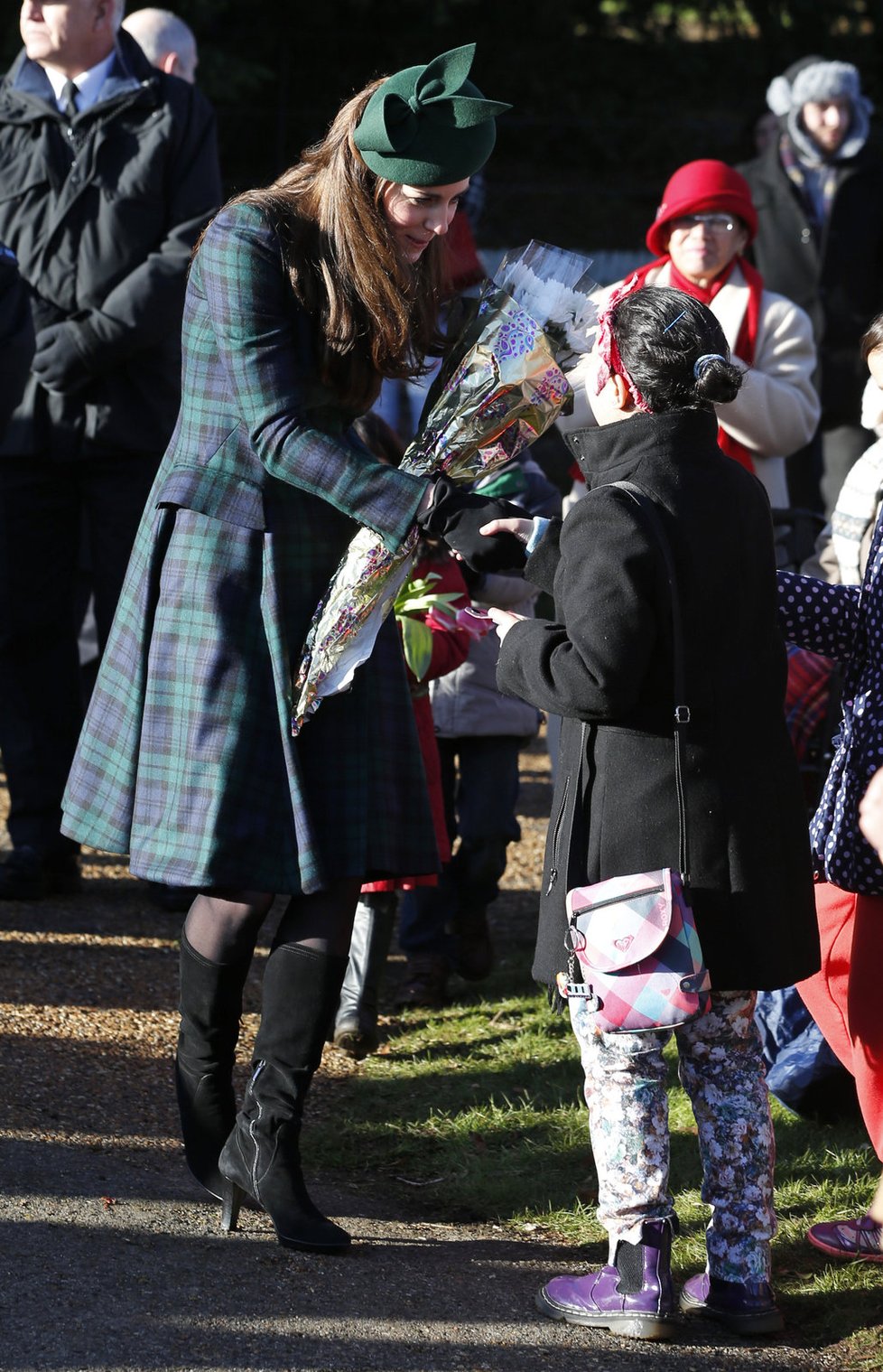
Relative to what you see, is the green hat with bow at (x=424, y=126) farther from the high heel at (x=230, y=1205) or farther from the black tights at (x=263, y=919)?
the high heel at (x=230, y=1205)

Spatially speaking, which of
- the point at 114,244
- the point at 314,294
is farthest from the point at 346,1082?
the point at 114,244

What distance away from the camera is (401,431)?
557 cm

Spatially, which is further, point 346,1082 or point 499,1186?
point 346,1082

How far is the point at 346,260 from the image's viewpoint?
303 centimetres

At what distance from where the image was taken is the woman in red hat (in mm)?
4902

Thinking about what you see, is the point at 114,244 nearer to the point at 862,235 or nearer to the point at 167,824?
the point at 167,824

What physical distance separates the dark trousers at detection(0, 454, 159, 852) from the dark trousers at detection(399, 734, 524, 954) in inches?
47.5

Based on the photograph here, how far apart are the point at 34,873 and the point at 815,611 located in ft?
9.56

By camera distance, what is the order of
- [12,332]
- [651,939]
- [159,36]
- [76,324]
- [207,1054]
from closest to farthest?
1. [651,939]
2. [207,1054]
3. [12,332]
4. [76,324]
5. [159,36]

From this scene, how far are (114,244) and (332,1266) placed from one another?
10.9ft

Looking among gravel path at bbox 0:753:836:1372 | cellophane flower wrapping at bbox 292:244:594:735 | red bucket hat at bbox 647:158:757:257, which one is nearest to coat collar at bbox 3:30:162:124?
red bucket hat at bbox 647:158:757:257

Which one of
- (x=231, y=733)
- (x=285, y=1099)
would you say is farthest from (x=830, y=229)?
(x=285, y=1099)

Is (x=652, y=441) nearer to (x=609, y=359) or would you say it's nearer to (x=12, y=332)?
(x=609, y=359)

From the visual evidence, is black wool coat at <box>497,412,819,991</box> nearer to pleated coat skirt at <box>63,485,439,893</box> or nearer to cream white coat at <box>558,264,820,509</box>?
pleated coat skirt at <box>63,485,439,893</box>
